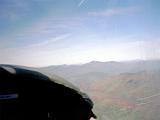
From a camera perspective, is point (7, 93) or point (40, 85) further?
point (40, 85)

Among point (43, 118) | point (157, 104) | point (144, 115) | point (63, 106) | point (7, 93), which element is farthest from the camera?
point (157, 104)

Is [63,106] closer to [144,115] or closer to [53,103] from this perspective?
[53,103]

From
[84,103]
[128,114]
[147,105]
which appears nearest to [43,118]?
[84,103]

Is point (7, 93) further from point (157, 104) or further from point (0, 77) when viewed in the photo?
point (157, 104)

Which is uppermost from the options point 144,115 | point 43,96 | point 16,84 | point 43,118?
point 16,84

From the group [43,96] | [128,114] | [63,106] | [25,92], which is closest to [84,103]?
[63,106]

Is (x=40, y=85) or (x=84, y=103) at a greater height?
(x=40, y=85)

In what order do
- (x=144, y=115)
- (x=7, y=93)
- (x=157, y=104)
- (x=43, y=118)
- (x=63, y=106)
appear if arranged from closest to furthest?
(x=7, y=93), (x=43, y=118), (x=63, y=106), (x=144, y=115), (x=157, y=104)
